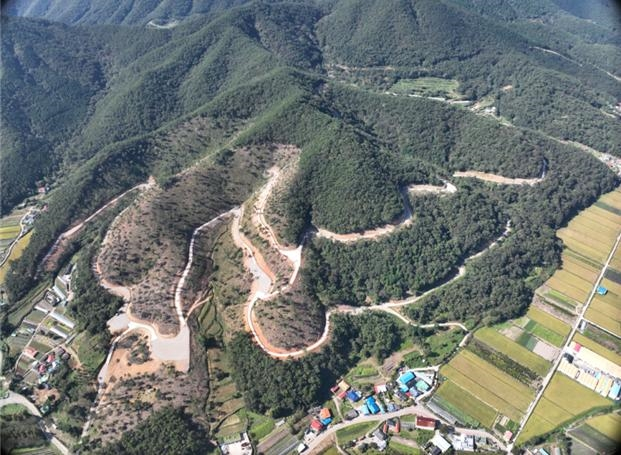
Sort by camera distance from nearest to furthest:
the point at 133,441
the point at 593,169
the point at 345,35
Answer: the point at 133,441 < the point at 593,169 < the point at 345,35

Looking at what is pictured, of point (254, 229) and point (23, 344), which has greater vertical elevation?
point (254, 229)

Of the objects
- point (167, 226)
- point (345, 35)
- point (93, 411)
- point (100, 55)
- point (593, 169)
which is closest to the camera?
point (93, 411)

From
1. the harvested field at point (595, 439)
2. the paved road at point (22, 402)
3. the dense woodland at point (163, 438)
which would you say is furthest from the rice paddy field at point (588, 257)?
the paved road at point (22, 402)

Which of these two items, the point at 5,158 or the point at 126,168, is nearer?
the point at 126,168

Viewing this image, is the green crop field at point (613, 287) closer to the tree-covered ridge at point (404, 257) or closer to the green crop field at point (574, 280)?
the green crop field at point (574, 280)

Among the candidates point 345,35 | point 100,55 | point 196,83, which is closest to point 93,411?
point 196,83

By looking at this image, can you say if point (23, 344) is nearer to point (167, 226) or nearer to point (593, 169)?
point (167, 226)
